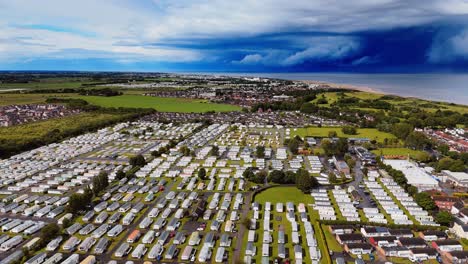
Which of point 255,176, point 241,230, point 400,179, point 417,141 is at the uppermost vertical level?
point 417,141

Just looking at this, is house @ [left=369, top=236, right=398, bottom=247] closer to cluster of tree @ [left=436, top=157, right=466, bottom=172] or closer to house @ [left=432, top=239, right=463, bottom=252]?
house @ [left=432, top=239, right=463, bottom=252]

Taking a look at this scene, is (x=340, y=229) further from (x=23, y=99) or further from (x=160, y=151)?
(x=23, y=99)

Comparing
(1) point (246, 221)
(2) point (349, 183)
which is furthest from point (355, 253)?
(2) point (349, 183)

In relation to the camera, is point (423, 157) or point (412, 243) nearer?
point (412, 243)

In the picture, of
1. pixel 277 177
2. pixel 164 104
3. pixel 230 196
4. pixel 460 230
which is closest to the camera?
pixel 460 230

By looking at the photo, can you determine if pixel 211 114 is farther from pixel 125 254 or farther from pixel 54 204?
pixel 125 254

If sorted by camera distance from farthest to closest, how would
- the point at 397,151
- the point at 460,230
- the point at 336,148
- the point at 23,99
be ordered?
the point at 23,99, the point at 397,151, the point at 336,148, the point at 460,230

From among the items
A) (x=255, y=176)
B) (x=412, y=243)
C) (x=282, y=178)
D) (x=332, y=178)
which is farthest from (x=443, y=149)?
(x=255, y=176)

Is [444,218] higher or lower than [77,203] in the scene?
lower
